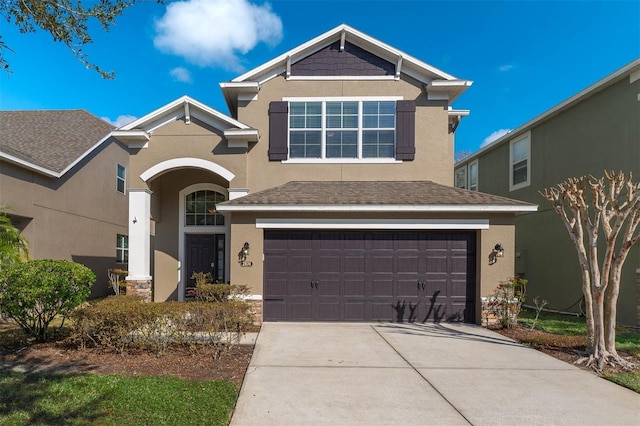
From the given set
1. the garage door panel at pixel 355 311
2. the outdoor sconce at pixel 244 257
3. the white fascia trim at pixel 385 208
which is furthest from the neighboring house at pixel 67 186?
the garage door panel at pixel 355 311

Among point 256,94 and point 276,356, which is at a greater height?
point 256,94

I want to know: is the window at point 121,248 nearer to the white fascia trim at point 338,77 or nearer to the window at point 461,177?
the white fascia trim at point 338,77

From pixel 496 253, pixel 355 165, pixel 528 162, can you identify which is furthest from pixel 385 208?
pixel 528 162

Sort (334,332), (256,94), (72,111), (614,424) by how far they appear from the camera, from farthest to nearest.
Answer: (72,111), (256,94), (334,332), (614,424)

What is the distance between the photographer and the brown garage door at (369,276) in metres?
9.25

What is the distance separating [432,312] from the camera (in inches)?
365

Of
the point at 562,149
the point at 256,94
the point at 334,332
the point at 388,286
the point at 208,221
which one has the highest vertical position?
the point at 256,94

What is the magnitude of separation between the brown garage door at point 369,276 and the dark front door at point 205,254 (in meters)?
3.13

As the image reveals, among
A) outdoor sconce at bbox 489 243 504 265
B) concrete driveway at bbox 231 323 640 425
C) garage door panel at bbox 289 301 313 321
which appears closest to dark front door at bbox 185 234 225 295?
garage door panel at bbox 289 301 313 321

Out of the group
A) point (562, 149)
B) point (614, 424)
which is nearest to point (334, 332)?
point (614, 424)

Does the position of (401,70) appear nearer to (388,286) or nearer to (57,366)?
(388,286)

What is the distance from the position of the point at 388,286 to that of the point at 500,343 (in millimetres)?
2797

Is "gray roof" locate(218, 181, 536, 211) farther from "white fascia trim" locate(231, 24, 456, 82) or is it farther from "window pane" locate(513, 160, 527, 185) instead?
"window pane" locate(513, 160, 527, 185)

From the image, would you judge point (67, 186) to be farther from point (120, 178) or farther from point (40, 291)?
point (40, 291)
